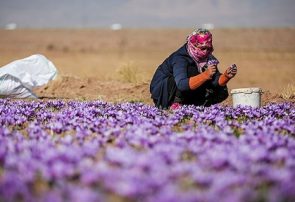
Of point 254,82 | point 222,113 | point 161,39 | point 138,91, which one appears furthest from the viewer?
point 161,39

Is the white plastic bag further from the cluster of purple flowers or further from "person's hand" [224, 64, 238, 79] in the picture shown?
the cluster of purple flowers

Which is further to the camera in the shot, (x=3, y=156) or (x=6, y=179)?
(x=3, y=156)

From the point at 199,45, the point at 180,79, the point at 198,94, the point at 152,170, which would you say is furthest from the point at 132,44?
the point at 152,170

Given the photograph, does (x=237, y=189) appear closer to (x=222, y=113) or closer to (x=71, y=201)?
(x=71, y=201)

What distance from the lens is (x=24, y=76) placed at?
42.0 feet

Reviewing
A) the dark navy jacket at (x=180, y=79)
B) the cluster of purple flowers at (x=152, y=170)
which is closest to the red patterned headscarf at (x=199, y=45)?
the dark navy jacket at (x=180, y=79)

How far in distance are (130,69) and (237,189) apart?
15613 millimetres

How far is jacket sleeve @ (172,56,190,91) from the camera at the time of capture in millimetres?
8195

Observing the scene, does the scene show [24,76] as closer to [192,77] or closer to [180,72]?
[180,72]

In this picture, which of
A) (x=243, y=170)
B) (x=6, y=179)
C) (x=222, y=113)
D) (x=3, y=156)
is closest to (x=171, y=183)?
(x=243, y=170)

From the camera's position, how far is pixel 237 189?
3.22 metres

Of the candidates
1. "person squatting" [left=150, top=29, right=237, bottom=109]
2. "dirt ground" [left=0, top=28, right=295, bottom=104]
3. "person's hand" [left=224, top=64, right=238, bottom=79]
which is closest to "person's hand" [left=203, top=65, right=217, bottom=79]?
"person squatting" [left=150, top=29, right=237, bottom=109]

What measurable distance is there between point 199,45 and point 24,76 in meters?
5.62

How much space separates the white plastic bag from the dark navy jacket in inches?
157
